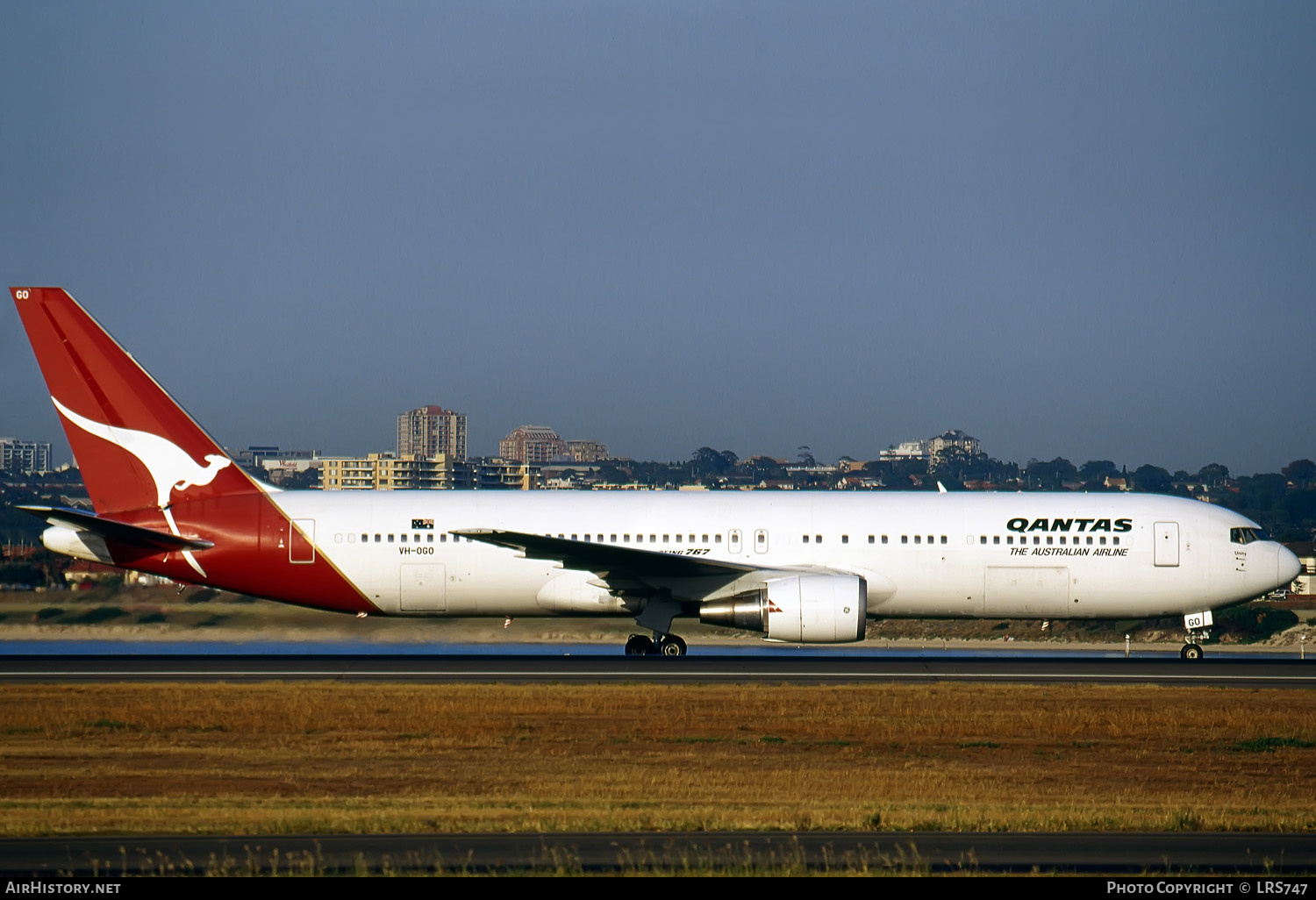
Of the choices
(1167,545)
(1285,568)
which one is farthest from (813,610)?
(1285,568)

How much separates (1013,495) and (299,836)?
22627 millimetres

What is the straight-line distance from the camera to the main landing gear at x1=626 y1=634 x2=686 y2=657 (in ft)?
101

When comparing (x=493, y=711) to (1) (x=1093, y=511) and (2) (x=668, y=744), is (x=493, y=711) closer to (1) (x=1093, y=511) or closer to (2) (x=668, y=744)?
(2) (x=668, y=744)

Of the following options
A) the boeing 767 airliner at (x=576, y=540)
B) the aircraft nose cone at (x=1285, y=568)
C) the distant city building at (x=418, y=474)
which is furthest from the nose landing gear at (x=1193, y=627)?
the distant city building at (x=418, y=474)

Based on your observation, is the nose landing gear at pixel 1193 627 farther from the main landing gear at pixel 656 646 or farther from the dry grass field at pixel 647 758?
the main landing gear at pixel 656 646

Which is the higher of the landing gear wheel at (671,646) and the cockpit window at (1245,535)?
the cockpit window at (1245,535)

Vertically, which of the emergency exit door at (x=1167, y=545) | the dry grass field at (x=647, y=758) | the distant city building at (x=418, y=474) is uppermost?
the distant city building at (x=418, y=474)

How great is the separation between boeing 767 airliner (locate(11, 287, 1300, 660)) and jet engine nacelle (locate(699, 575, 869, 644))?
4.19 feet

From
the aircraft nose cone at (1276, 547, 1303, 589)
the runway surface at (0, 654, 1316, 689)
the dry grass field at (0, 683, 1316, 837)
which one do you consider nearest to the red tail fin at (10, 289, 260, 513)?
the runway surface at (0, 654, 1316, 689)

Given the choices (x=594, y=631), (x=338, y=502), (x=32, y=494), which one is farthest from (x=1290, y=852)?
(x=32, y=494)

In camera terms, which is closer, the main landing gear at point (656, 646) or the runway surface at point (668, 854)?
the runway surface at point (668, 854)

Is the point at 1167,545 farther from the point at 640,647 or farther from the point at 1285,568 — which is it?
the point at 640,647

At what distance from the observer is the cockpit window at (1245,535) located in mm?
31297

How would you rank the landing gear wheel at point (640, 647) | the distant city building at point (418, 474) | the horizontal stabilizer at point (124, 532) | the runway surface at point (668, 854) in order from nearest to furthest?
the runway surface at point (668, 854), the horizontal stabilizer at point (124, 532), the landing gear wheel at point (640, 647), the distant city building at point (418, 474)
